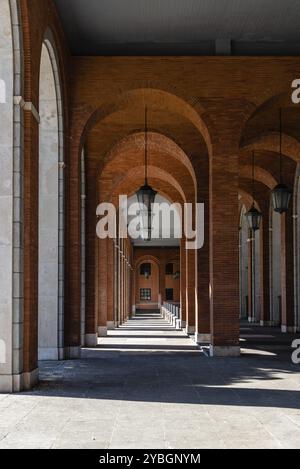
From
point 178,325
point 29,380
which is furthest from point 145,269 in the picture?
point 29,380

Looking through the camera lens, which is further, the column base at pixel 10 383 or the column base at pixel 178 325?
the column base at pixel 178 325

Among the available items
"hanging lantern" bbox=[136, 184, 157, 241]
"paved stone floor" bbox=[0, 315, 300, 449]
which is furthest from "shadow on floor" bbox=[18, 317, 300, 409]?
"hanging lantern" bbox=[136, 184, 157, 241]

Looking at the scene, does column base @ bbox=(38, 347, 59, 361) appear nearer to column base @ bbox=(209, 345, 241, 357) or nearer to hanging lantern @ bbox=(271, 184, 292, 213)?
column base @ bbox=(209, 345, 241, 357)

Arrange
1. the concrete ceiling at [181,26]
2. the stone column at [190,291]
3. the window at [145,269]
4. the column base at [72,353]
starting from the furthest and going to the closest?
the window at [145,269] → the stone column at [190,291] → the column base at [72,353] → the concrete ceiling at [181,26]

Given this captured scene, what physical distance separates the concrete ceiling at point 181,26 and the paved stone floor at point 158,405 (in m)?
6.56

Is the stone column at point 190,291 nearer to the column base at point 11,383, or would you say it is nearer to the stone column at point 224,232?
the stone column at point 224,232

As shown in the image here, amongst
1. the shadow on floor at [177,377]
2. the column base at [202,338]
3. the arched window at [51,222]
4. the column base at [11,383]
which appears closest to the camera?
the shadow on floor at [177,377]

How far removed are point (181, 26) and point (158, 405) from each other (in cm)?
794

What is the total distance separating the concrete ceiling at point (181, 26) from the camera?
1211 centimetres

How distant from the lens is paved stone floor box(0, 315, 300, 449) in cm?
614

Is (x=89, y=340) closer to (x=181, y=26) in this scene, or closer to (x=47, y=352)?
(x=47, y=352)

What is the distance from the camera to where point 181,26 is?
1301 centimetres

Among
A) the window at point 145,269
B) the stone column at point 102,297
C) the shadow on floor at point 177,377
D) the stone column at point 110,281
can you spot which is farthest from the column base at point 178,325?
the window at point 145,269

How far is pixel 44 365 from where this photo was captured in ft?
40.6
